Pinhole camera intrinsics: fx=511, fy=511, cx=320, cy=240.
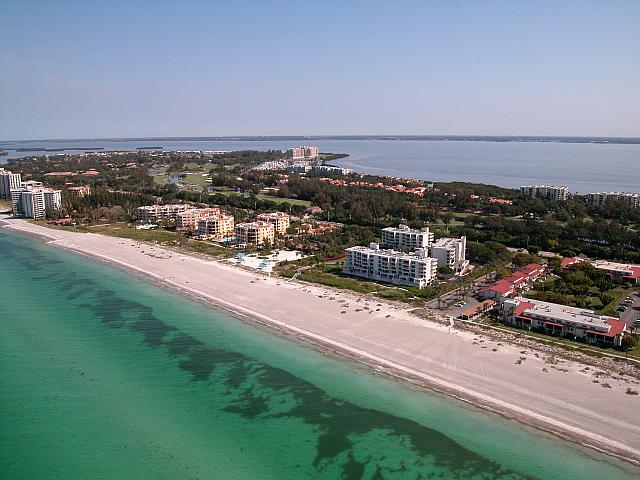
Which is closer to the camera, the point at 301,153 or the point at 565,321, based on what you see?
the point at 565,321

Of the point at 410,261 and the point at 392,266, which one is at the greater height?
the point at 410,261

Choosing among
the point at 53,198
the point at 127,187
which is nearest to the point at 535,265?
the point at 53,198

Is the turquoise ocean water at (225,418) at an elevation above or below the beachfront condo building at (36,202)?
below

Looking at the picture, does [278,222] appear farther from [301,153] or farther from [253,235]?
[301,153]

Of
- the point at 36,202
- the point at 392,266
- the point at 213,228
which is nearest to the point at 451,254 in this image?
the point at 392,266

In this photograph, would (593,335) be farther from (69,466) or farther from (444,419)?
(69,466)

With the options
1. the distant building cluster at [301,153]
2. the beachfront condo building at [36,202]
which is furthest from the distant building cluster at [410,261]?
the distant building cluster at [301,153]

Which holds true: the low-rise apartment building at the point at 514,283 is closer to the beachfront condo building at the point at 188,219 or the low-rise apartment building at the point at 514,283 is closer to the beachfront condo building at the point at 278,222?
the beachfront condo building at the point at 278,222
